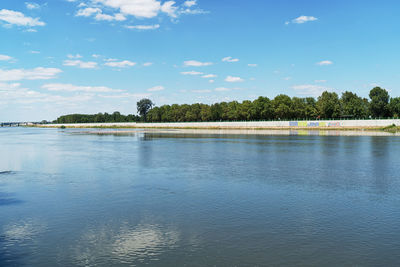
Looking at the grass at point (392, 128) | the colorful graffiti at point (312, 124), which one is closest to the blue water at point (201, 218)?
the grass at point (392, 128)

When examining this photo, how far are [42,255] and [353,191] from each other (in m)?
17.3

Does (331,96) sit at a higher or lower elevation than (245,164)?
higher

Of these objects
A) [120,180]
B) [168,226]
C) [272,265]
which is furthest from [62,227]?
[120,180]

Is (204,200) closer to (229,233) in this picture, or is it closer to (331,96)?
(229,233)

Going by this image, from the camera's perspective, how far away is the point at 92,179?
25750mm

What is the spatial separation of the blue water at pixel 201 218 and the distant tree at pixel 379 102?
448 feet

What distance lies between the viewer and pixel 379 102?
149 m

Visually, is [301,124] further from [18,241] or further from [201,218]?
[18,241]

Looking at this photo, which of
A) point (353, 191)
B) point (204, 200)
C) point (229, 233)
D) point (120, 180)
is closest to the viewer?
point (229, 233)

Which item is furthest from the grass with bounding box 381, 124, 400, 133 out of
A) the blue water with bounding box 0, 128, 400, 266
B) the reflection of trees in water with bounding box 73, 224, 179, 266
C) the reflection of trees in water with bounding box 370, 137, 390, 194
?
the reflection of trees in water with bounding box 73, 224, 179, 266

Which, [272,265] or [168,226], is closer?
[272,265]

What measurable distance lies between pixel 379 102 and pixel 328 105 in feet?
71.9

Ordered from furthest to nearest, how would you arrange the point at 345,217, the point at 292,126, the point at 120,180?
the point at 292,126 < the point at 120,180 < the point at 345,217

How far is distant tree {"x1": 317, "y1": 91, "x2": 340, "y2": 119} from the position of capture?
15100 cm
